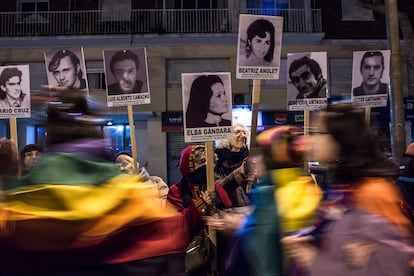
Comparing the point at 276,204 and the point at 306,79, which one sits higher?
the point at 306,79

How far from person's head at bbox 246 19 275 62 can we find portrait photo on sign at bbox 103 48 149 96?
144cm

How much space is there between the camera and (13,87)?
687cm

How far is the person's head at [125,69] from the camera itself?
6.42m

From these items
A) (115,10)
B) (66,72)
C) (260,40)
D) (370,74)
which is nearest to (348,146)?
(260,40)

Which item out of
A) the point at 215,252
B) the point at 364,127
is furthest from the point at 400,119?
the point at 364,127

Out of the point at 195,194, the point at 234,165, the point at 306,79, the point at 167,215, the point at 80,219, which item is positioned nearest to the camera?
the point at 80,219

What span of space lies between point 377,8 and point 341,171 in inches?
521

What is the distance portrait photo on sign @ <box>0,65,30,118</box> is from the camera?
6.75 meters

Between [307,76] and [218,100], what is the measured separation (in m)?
2.13

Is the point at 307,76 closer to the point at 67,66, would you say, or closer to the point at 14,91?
the point at 67,66

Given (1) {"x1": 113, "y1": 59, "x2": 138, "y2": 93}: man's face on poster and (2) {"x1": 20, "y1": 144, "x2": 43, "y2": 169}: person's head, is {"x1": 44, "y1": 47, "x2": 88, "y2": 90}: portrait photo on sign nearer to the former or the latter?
(1) {"x1": 113, "y1": 59, "x2": 138, "y2": 93}: man's face on poster

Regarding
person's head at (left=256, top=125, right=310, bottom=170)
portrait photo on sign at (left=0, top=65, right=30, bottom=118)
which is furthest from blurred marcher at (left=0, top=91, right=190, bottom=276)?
portrait photo on sign at (left=0, top=65, right=30, bottom=118)

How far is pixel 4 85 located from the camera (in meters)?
A: 6.78

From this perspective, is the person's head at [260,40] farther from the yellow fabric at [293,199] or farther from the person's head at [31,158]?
the yellow fabric at [293,199]
